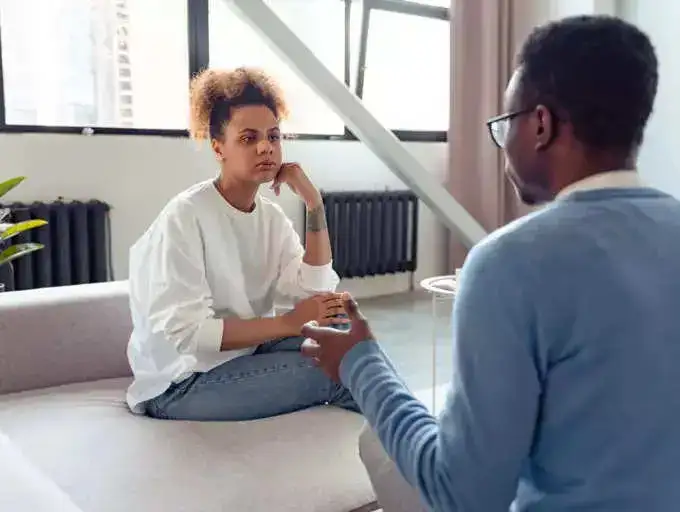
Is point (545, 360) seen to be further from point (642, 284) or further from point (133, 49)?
point (133, 49)

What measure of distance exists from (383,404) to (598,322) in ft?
0.89

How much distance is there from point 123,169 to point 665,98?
9.64 ft

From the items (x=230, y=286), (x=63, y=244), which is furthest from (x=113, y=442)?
(x=63, y=244)

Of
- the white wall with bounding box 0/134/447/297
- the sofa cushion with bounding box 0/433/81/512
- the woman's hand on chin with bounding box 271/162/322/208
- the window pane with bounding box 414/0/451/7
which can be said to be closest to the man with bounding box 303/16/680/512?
the sofa cushion with bounding box 0/433/81/512

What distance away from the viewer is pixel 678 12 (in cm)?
387

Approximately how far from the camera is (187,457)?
1.38 metres

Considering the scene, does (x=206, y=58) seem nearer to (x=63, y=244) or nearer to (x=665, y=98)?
(x=63, y=244)

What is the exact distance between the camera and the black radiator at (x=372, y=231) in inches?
176

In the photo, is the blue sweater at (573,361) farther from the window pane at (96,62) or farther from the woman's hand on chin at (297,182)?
the window pane at (96,62)

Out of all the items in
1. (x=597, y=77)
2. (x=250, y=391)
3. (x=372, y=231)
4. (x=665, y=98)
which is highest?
(x=665, y=98)

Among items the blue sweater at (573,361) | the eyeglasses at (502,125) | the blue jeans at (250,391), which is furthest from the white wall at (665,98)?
the blue sweater at (573,361)

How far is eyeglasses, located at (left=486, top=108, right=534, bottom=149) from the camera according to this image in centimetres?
74

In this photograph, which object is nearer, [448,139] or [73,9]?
[73,9]

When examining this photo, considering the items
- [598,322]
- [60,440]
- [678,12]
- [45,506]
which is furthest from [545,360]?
[678,12]
